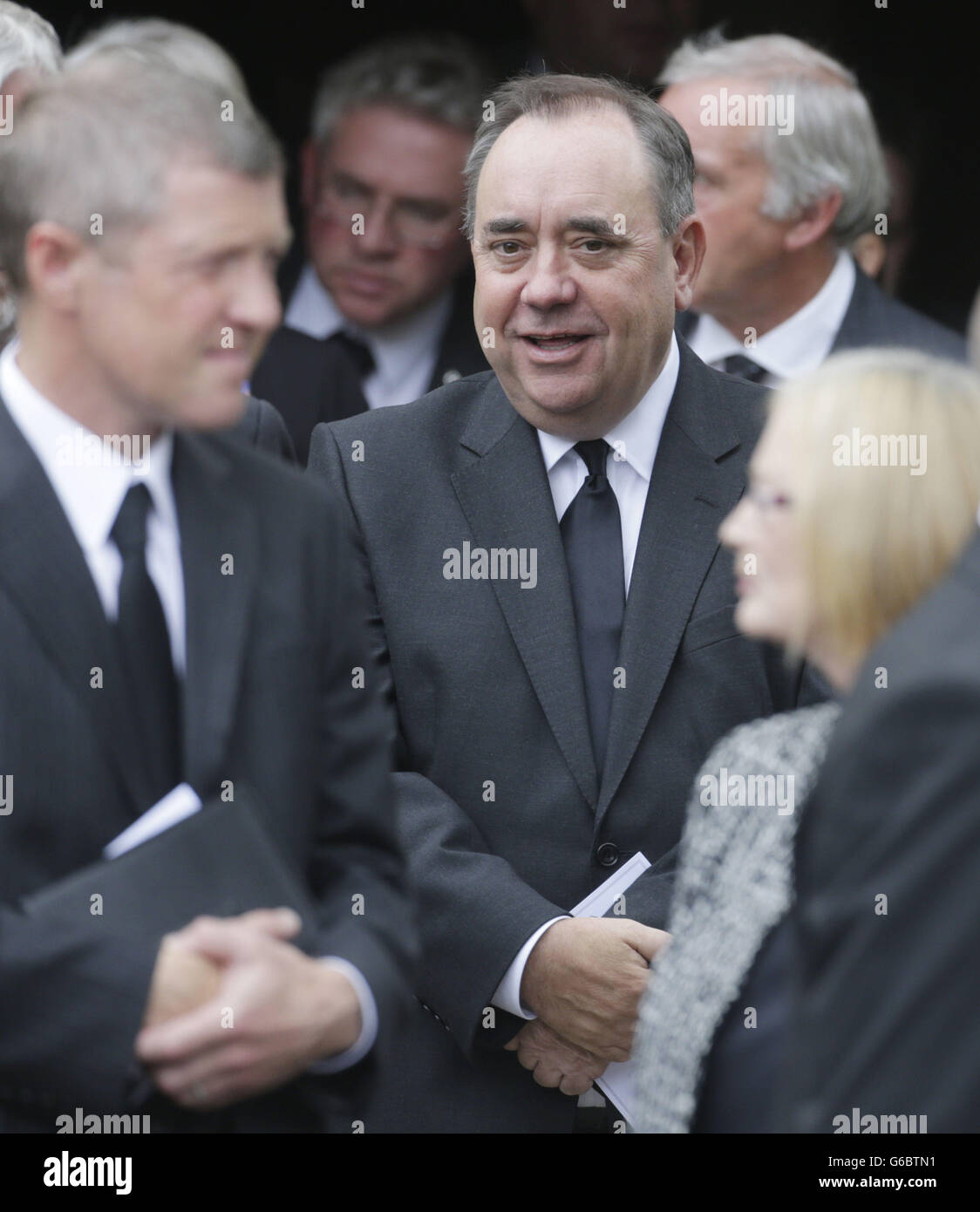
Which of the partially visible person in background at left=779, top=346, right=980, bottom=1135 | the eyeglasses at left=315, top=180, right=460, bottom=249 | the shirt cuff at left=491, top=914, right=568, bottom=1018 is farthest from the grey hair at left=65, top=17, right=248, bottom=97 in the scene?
the partially visible person in background at left=779, top=346, right=980, bottom=1135

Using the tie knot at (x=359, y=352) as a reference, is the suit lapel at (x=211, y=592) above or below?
above

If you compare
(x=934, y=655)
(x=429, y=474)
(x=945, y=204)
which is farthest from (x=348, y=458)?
(x=945, y=204)

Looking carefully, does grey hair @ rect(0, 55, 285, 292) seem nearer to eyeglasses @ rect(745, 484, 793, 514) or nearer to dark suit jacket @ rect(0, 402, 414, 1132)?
dark suit jacket @ rect(0, 402, 414, 1132)

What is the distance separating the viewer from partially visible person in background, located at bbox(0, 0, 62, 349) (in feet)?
9.89

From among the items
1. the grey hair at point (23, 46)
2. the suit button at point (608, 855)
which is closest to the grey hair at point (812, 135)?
the grey hair at point (23, 46)

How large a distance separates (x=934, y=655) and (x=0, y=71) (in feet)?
7.34

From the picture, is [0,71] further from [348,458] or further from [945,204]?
[945,204]

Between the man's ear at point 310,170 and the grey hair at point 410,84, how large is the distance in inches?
1.4

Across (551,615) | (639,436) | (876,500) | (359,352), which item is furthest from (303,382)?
(876,500)

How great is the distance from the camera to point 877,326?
14.5ft

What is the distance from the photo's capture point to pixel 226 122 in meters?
1.95

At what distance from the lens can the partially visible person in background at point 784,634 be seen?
6.30 ft

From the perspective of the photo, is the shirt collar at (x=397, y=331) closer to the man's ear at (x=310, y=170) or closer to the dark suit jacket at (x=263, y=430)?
the man's ear at (x=310, y=170)

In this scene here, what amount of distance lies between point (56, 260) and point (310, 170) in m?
3.14
